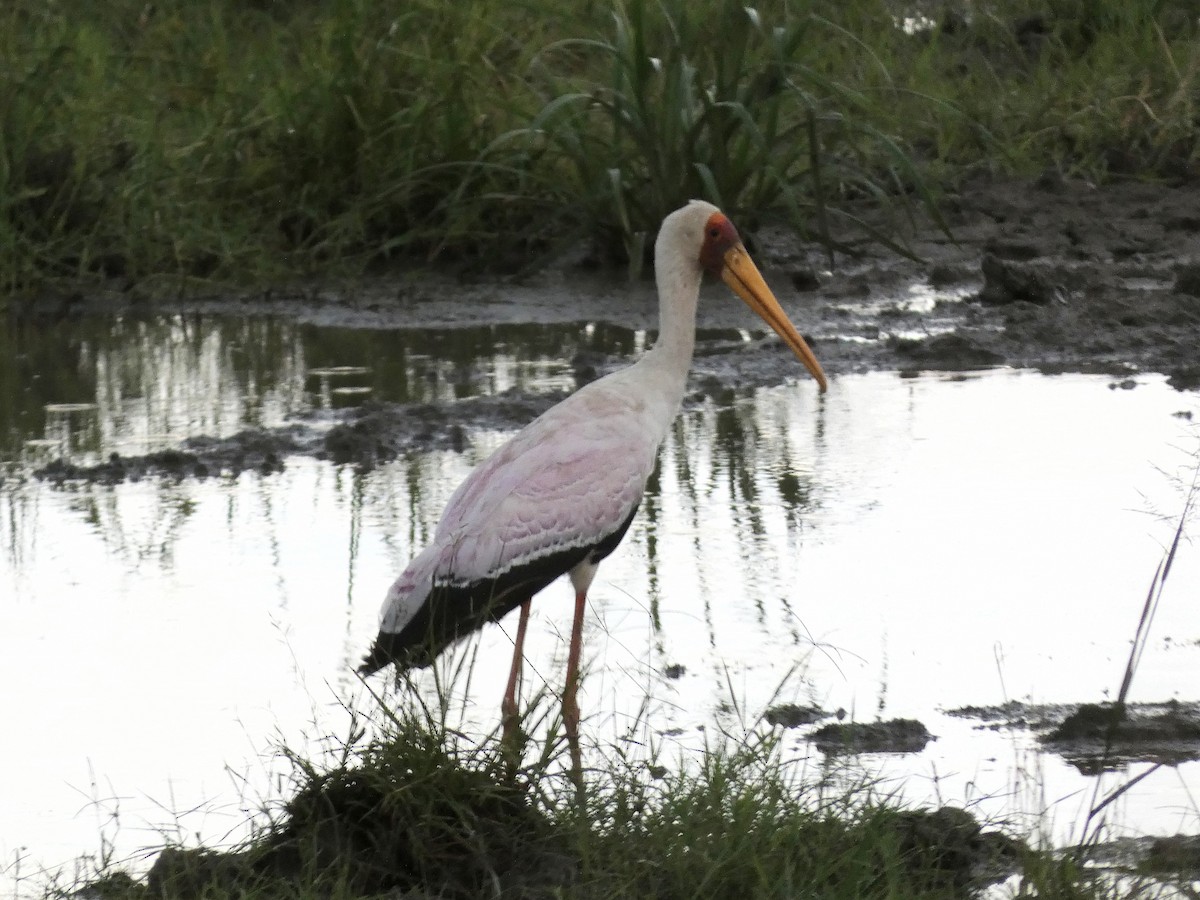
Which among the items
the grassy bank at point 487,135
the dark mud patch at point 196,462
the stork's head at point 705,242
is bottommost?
the dark mud patch at point 196,462

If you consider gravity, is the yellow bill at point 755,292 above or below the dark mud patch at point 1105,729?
above

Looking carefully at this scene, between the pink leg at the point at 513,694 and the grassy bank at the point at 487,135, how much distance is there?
13.1 ft

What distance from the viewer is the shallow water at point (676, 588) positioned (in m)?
3.76

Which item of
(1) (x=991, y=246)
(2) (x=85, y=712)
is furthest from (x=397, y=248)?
(2) (x=85, y=712)

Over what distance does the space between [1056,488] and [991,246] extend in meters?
3.60

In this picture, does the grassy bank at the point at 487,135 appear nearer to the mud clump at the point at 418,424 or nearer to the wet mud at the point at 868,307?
the wet mud at the point at 868,307

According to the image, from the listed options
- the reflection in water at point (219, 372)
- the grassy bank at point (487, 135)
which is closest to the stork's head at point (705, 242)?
the reflection in water at point (219, 372)

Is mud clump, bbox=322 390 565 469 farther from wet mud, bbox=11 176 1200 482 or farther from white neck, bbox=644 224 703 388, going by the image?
white neck, bbox=644 224 703 388

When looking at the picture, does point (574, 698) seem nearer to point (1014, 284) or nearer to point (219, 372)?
point (219, 372)

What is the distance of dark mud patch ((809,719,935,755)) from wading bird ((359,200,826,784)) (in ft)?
1.56

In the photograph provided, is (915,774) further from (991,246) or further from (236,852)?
(991,246)

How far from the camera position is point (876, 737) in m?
3.81

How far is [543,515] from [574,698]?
51 cm

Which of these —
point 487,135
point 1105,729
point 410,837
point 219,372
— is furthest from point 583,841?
point 487,135
